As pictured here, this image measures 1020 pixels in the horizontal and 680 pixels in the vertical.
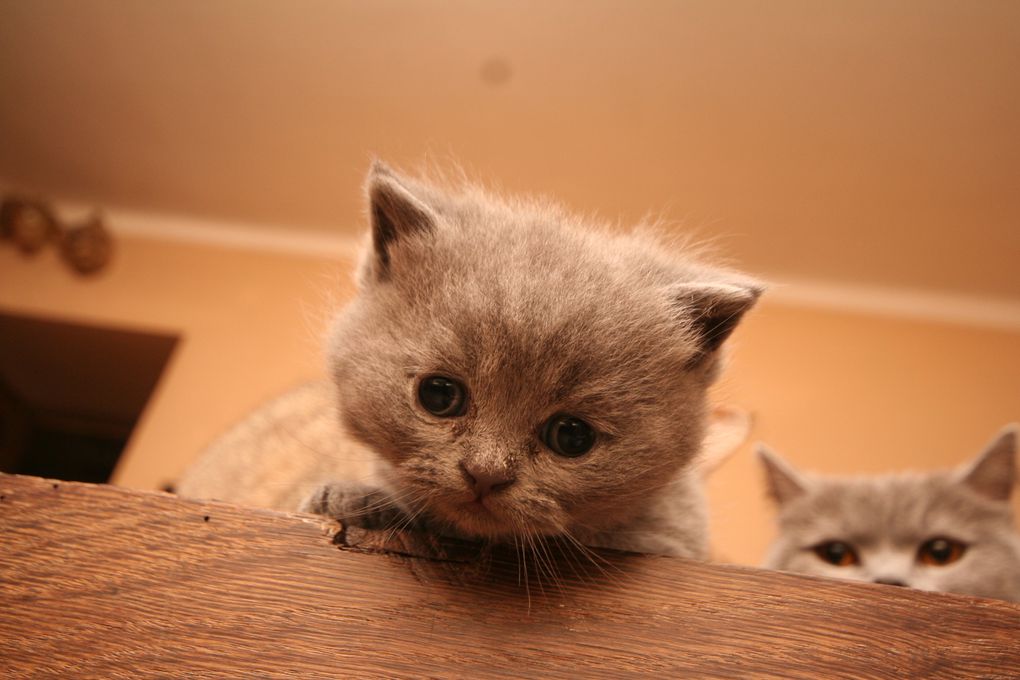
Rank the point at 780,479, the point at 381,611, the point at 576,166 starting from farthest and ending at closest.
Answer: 1. the point at 576,166
2. the point at 780,479
3. the point at 381,611

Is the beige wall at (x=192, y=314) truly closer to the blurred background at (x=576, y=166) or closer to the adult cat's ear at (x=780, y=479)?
the blurred background at (x=576, y=166)

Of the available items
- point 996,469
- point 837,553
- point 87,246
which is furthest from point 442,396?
point 87,246

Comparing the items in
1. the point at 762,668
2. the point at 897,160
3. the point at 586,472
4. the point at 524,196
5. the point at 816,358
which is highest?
the point at 897,160

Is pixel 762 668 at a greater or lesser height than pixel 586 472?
lesser

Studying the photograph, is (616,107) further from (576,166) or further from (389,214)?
(389,214)

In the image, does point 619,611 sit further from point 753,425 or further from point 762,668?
point 753,425

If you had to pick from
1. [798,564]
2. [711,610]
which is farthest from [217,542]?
[798,564]

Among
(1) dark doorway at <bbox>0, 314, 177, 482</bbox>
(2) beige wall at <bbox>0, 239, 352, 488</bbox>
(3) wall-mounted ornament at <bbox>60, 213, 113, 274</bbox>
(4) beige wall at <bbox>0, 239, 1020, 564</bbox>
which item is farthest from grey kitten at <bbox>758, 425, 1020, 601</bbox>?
(3) wall-mounted ornament at <bbox>60, 213, 113, 274</bbox>
